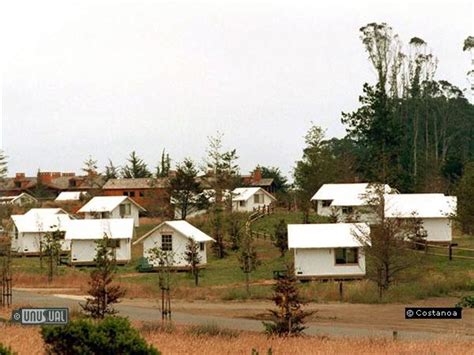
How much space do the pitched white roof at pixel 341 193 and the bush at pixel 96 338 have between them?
47002 millimetres

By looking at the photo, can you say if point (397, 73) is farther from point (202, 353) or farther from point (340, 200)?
point (202, 353)

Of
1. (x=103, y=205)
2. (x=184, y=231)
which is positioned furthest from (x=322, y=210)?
(x=103, y=205)

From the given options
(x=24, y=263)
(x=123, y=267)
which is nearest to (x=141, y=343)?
(x=123, y=267)

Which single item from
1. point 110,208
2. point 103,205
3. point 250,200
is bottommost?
point 110,208

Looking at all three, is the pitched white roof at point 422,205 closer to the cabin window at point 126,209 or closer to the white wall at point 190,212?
the white wall at point 190,212

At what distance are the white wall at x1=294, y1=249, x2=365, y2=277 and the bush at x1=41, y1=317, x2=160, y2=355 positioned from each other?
3089cm

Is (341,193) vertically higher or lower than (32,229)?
higher

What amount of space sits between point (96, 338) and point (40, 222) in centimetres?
4789

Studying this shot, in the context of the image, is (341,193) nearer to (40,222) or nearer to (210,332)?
(40,222)

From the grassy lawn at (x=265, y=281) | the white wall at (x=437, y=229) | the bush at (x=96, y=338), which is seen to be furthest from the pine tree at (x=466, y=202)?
the bush at (x=96, y=338)

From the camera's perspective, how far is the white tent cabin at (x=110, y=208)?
66562 millimetres

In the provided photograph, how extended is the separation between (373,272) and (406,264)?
2978 millimetres

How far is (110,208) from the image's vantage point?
6694cm

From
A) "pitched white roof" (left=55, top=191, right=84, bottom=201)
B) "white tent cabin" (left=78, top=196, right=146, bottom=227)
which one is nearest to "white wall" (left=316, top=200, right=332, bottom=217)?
"white tent cabin" (left=78, top=196, right=146, bottom=227)
